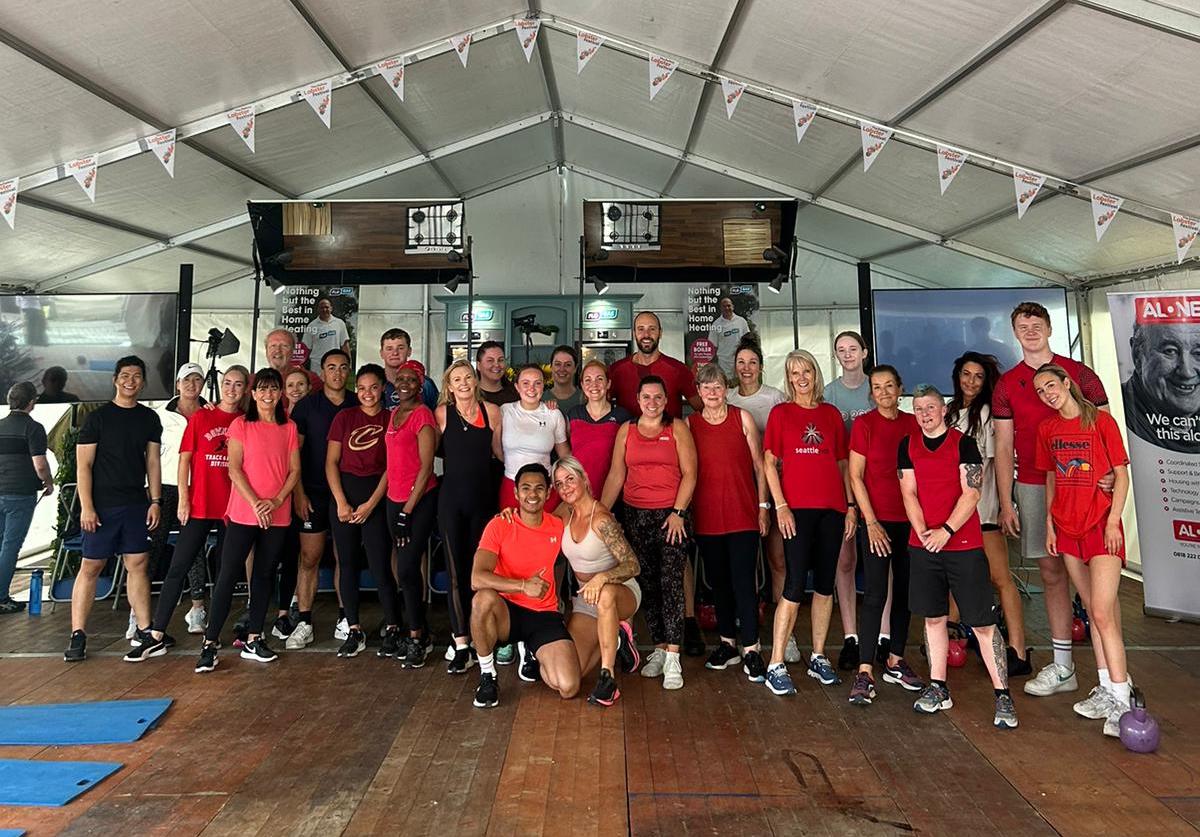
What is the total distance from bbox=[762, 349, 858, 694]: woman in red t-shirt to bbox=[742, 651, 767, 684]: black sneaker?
0.05 meters

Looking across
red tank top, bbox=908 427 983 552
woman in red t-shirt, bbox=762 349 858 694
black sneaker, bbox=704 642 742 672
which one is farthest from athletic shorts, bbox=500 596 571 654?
red tank top, bbox=908 427 983 552

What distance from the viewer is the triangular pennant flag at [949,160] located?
15.3 feet

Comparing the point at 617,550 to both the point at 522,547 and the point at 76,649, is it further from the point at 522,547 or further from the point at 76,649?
the point at 76,649

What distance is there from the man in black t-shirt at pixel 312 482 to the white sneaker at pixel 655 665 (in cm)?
191

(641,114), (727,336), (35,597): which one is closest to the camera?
(35,597)

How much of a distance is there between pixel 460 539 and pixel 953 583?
2.24 metres

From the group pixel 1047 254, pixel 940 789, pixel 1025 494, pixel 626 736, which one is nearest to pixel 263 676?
pixel 626 736

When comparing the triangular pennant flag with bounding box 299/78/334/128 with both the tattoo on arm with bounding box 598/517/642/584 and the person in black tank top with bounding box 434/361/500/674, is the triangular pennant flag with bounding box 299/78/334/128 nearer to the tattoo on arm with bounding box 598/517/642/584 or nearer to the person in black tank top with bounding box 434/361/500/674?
the person in black tank top with bounding box 434/361/500/674

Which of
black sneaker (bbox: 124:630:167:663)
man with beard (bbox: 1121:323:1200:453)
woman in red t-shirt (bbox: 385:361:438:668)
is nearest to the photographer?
woman in red t-shirt (bbox: 385:361:438:668)

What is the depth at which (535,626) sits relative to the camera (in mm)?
3166

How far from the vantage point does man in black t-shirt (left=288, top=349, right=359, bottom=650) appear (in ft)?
12.6

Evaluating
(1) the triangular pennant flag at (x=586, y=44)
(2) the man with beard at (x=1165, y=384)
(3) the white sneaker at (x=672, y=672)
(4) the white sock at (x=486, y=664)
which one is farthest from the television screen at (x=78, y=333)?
(2) the man with beard at (x=1165, y=384)

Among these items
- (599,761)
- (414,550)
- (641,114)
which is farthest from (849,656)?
(641,114)

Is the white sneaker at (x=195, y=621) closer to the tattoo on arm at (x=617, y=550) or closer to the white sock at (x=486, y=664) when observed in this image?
the white sock at (x=486, y=664)
